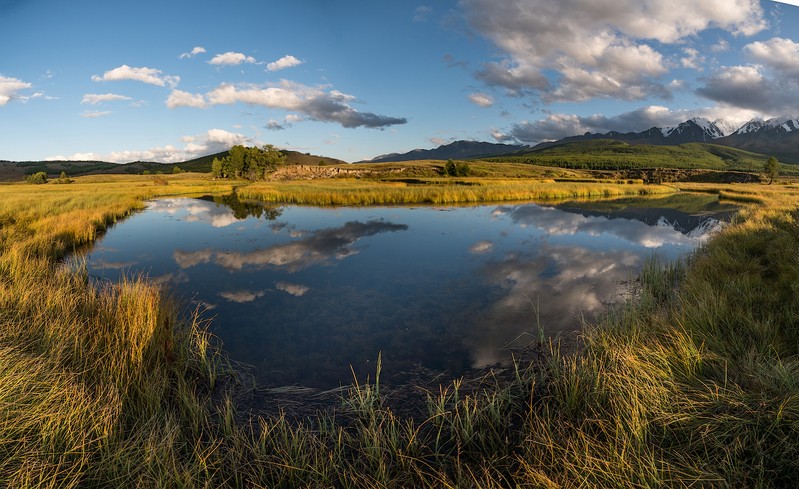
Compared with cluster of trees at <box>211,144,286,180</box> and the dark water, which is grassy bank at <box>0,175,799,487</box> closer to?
the dark water

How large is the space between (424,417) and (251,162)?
89.6 m

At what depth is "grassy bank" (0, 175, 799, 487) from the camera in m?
3.21

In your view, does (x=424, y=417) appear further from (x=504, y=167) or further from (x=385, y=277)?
(x=504, y=167)

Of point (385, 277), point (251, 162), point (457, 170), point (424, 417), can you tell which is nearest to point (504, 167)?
point (457, 170)

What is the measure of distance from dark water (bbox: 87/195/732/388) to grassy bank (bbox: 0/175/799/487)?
4.32 ft

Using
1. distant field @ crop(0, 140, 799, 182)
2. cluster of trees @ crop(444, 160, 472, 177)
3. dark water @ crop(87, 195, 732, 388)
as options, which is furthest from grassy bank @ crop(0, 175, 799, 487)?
cluster of trees @ crop(444, 160, 472, 177)

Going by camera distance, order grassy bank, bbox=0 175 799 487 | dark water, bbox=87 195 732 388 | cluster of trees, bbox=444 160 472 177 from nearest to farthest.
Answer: grassy bank, bbox=0 175 799 487 → dark water, bbox=87 195 732 388 → cluster of trees, bbox=444 160 472 177

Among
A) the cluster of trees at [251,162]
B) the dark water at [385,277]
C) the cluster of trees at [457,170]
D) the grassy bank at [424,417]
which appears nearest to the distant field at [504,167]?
the cluster of trees at [457,170]

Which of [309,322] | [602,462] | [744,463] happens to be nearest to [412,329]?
[309,322]

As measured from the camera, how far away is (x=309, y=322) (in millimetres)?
8797

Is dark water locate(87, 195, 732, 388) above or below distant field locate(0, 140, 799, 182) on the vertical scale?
below

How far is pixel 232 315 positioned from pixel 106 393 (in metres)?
4.55

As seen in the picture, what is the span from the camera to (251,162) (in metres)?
85.5

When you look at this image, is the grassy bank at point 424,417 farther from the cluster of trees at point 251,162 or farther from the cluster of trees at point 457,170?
the cluster of trees at point 251,162
